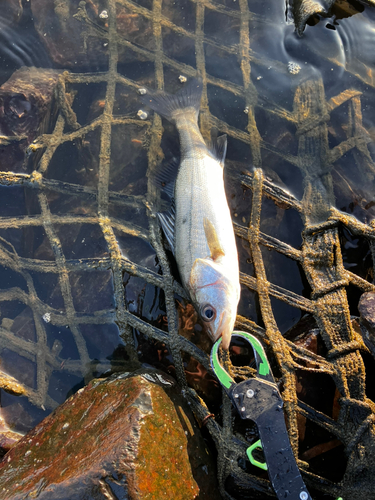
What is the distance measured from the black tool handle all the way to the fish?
0.70 meters

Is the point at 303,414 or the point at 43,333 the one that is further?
the point at 43,333

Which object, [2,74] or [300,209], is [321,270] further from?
[2,74]

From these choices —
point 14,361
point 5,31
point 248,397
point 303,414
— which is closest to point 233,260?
point 248,397

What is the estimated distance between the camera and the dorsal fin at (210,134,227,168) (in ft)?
12.6

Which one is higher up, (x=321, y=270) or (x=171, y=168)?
(x=171, y=168)

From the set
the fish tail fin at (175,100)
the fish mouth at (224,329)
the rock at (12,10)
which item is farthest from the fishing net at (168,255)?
the rock at (12,10)

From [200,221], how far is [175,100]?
1.79 m

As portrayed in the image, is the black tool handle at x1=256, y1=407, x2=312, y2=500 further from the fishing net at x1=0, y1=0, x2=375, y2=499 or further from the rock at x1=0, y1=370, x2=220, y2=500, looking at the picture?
Answer: the rock at x1=0, y1=370, x2=220, y2=500

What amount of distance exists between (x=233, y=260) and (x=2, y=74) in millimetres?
4337

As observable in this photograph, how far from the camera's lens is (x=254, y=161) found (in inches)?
158

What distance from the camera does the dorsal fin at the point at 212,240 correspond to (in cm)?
321

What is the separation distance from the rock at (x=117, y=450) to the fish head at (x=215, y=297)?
2.56 feet

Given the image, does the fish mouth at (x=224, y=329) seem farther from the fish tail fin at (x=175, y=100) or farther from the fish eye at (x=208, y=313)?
the fish tail fin at (x=175, y=100)

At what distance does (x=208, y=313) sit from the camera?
3.02 metres
